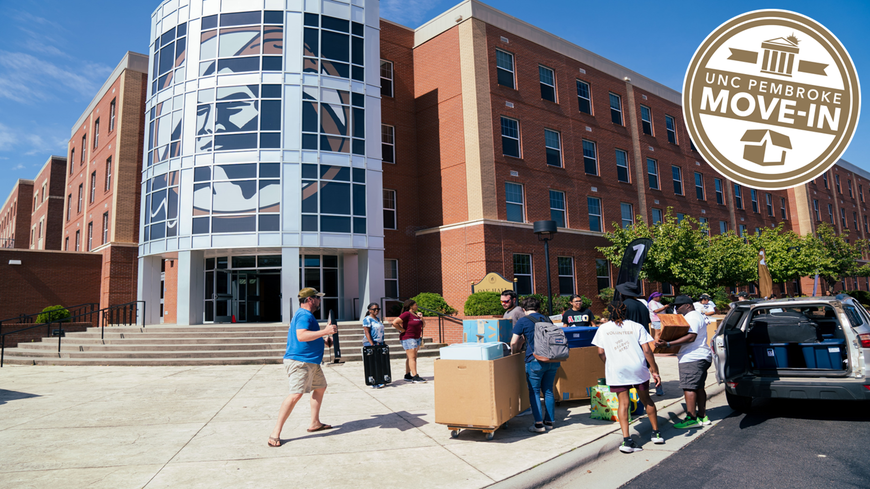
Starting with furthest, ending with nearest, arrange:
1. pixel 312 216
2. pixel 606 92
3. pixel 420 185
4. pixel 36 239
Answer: pixel 36 239
pixel 606 92
pixel 420 185
pixel 312 216

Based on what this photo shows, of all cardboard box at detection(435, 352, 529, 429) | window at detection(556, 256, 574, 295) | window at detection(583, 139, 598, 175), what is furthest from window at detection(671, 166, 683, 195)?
cardboard box at detection(435, 352, 529, 429)

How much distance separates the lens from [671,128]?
33500mm

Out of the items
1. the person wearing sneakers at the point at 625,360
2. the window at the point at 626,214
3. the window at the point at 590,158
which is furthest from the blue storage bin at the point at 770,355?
the window at the point at 626,214

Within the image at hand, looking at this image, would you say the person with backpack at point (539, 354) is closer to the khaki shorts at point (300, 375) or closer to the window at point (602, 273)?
the khaki shorts at point (300, 375)

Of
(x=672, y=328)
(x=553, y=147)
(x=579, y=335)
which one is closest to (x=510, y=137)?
(x=553, y=147)

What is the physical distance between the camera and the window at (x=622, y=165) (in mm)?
29092

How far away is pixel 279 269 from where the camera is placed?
20.7 m

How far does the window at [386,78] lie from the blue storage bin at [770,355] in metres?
Result: 20.5

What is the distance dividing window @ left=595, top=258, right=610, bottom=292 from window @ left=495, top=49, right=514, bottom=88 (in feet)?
32.6

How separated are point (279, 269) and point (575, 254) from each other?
1380cm

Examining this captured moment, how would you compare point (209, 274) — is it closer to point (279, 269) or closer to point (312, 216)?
point (279, 269)

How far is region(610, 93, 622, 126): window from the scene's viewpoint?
29.4 meters

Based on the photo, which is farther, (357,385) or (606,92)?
(606,92)

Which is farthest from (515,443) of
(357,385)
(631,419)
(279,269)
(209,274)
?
(209,274)
